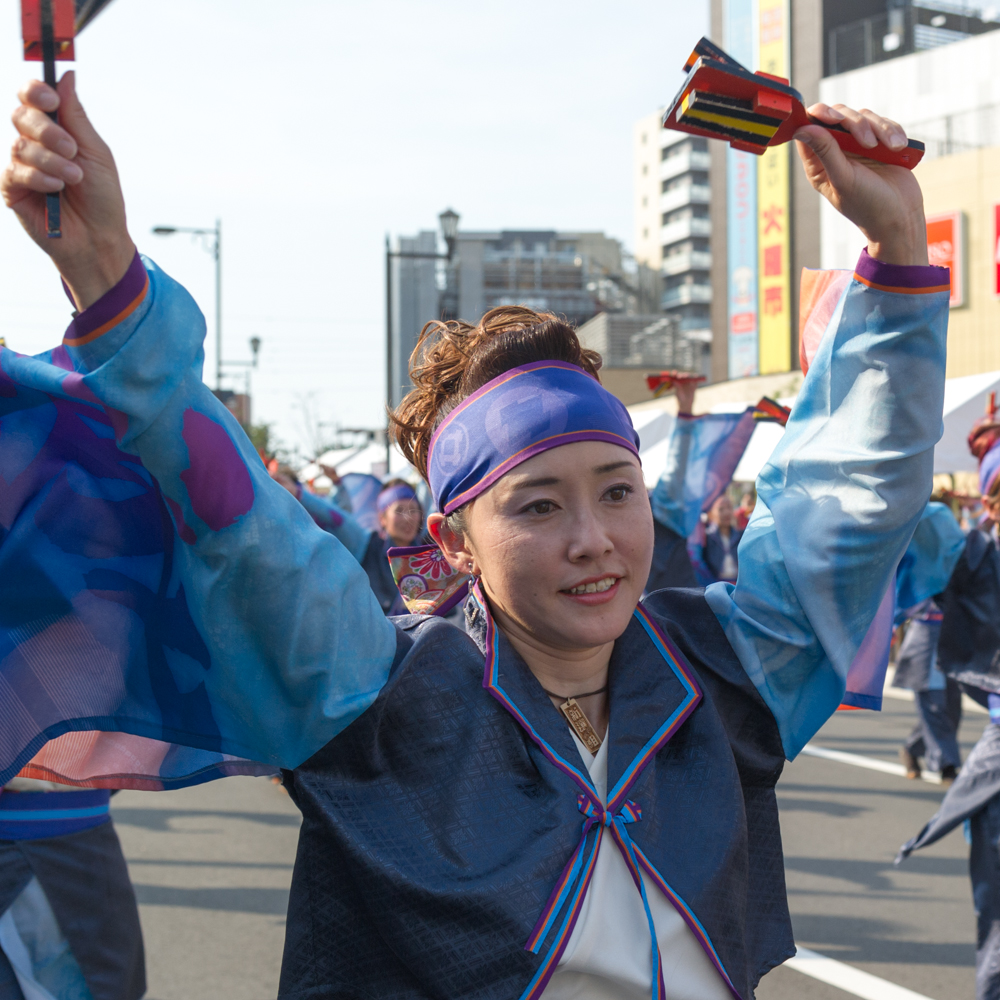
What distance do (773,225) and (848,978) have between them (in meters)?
28.8

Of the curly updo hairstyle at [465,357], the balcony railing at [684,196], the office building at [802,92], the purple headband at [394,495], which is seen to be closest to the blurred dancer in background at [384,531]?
the purple headband at [394,495]

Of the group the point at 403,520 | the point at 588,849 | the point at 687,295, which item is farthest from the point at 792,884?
the point at 687,295

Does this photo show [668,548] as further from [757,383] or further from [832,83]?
[832,83]

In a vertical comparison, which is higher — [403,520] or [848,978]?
[403,520]

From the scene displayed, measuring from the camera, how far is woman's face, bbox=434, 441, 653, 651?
61.0 inches

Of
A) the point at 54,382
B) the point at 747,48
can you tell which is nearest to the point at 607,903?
the point at 54,382

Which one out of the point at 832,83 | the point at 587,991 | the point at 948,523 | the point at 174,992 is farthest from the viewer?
the point at 832,83

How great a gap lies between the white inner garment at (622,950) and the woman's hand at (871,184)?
35.1 inches

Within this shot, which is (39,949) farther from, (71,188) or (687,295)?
(687,295)

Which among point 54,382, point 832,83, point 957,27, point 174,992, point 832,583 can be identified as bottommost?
point 174,992

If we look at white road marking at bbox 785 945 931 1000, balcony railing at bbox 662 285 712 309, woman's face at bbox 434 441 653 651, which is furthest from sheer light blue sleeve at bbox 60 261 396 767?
balcony railing at bbox 662 285 712 309

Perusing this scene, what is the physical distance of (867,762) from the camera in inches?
318

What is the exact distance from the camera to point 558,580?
1556 millimetres

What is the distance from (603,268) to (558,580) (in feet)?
248
